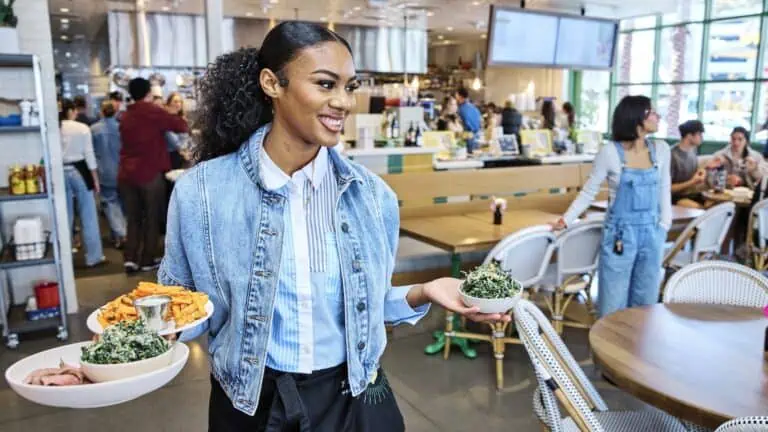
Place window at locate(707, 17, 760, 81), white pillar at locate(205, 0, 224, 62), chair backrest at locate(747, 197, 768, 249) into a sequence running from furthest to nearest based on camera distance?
window at locate(707, 17, 760, 81) → white pillar at locate(205, 0, 224, 62) → chair backrest at locate(747, 197, 768, 249)

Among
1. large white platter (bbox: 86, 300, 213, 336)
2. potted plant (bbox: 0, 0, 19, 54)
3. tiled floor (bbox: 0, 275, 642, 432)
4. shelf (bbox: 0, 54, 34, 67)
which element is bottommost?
tiled floor (bbox: 0, 275, 642, 432)

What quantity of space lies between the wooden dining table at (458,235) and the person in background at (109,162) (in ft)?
12.8

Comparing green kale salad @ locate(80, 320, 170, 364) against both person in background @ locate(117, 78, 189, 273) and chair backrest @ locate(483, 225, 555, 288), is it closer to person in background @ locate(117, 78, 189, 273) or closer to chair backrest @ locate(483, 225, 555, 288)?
chair backrest @ locate(483, 225, 555, 288)

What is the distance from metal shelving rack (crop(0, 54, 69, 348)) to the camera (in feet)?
13.5

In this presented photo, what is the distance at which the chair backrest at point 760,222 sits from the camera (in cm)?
500

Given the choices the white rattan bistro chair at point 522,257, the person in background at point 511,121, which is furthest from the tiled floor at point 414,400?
the person in background at point 511,121

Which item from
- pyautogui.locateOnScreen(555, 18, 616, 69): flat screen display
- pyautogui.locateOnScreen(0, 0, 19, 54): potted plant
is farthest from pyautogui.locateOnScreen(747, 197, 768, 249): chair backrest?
pyautogui.locateOnScreen(0, 0, 19, 54): potted plant

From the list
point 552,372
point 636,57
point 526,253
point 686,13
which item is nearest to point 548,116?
point 686,13

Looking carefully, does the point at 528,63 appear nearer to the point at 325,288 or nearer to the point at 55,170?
the point at 55,170

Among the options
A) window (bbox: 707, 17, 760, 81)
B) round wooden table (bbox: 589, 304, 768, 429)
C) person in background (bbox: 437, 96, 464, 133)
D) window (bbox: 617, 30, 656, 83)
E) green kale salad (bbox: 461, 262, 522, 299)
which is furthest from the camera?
window (bbox: 617, 30, 656, 83)

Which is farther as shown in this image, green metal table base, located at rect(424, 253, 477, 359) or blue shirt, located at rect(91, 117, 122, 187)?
blue shirt, located at rect(91, 117, 122, 187)

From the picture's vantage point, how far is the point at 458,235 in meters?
4.13

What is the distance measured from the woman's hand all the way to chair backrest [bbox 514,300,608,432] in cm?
63

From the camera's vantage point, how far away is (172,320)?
3.64ft
